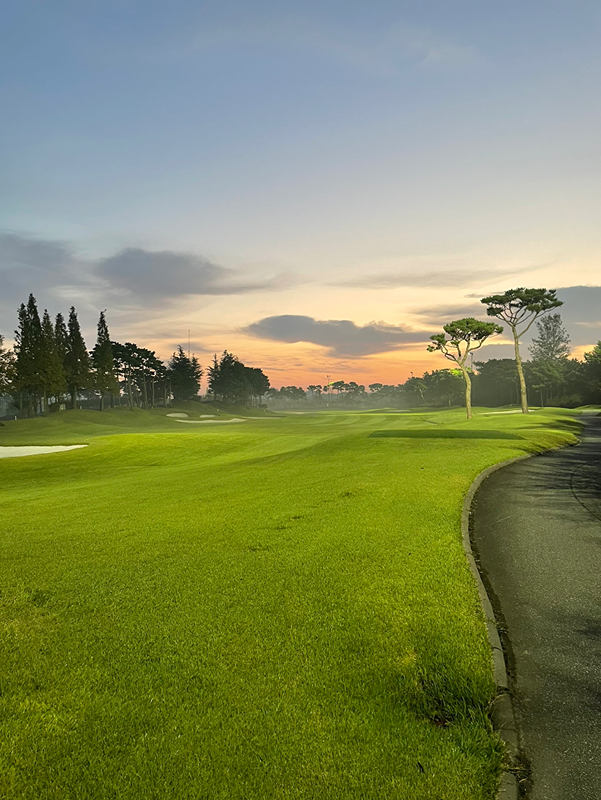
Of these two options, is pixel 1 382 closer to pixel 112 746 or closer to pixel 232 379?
pixel 112 746

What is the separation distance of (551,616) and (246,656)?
4390 mm

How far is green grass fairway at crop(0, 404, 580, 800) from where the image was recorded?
3656 mm

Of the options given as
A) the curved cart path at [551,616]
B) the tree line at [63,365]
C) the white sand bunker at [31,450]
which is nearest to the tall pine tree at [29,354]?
the tree line at [63,365]

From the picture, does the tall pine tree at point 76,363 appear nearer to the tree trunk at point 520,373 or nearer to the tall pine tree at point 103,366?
the tall pine tree at point 103,366

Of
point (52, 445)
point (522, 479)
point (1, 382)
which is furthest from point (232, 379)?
point (522, 479)

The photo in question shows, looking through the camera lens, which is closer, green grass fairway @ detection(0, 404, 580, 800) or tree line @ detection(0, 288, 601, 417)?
green grass fairway @ detection(0, 404, 580, 800)

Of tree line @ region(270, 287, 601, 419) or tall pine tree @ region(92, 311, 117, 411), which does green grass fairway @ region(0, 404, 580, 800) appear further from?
tall pine tree @ region(92, 311, 117, 411)

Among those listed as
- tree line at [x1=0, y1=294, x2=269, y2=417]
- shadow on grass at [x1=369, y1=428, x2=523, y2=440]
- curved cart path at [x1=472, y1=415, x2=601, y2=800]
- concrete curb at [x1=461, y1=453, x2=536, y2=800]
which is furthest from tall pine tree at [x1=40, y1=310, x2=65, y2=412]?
concrete curb at [x1=461, y1=453, x2=536, y2=800]

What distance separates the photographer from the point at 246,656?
5211 millimetres

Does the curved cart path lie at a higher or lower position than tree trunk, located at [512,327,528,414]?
lower

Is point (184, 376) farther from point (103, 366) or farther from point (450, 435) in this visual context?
point (450, 435)

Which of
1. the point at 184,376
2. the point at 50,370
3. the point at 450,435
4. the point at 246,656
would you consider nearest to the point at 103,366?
the point at 50,370

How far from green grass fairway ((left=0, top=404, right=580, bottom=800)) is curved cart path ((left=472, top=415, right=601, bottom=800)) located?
1.46 feet

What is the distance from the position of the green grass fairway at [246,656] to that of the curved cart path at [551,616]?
445 millimetres
